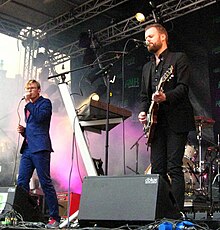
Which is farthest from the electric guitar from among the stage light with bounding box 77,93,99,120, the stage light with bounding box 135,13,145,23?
the stage light with bounding box 135,13,145,23

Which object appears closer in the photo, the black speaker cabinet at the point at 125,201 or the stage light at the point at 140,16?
the black speaker cabinet at the point at 125,201

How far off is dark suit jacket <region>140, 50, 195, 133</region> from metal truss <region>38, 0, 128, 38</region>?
4557 mm

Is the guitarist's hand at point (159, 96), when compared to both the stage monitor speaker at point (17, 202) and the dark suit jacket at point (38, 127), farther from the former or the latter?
the stage monitor speaker at point (17, 202)

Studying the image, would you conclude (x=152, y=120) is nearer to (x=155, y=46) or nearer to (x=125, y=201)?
(x=155, y=46)

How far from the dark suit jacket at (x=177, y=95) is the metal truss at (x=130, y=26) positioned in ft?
13.4

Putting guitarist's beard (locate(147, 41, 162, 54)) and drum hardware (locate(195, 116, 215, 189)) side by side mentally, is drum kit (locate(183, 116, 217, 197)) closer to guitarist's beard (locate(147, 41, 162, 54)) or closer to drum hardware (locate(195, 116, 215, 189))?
drum hardware (locate(195, 116, 215, 189))

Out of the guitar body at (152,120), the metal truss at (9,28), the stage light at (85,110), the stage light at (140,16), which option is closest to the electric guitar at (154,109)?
the guitar body at (152,120)

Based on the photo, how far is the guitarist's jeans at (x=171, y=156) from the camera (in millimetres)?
2779

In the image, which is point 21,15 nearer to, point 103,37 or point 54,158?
point 103,37

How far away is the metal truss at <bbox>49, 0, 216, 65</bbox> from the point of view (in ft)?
22.7

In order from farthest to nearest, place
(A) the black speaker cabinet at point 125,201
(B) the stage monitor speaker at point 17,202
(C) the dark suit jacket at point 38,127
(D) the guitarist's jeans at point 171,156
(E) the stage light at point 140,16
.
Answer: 1. (E) the stage light at point 140,16
2. (C) the dark suit jacket at point 38,127
3. (B) the stage monitor speaker at point 17,202
4. (D) the guitarist's jeans at point 171,156
5. (A) the black speaker cabinet at point 125,201

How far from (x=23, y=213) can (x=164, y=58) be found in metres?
1.80

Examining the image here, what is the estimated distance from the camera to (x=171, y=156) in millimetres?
2832

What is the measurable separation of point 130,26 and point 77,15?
1084mm
